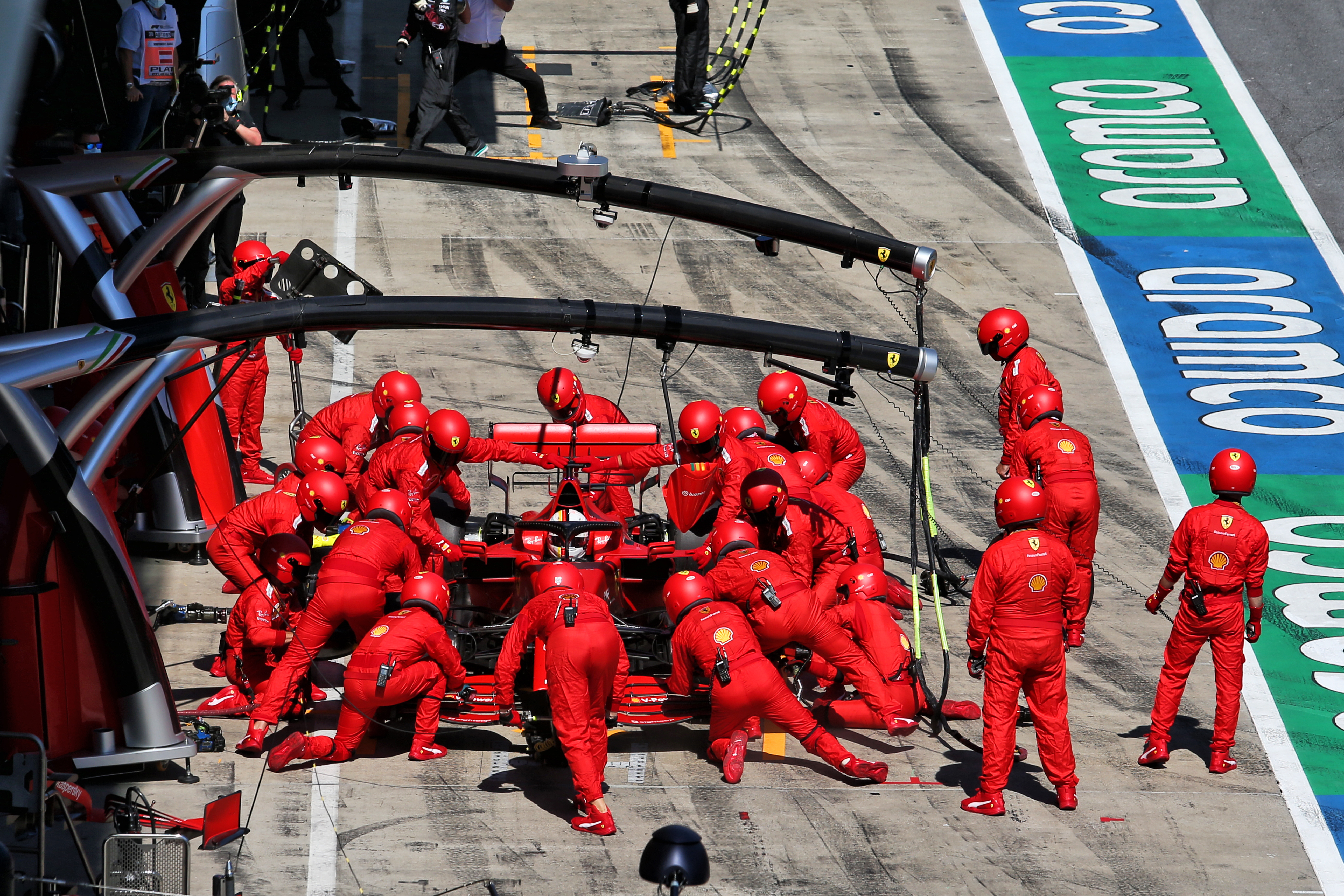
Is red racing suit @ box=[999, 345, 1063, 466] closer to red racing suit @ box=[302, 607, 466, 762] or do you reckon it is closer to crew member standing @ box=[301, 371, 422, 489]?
crew member standing @ box=[301, 371, 422, 489]

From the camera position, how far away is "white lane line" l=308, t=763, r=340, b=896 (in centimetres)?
855

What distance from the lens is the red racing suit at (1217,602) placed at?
10.1m

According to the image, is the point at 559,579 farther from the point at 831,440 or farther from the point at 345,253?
the point at 345,253

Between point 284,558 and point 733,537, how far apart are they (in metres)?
3.03

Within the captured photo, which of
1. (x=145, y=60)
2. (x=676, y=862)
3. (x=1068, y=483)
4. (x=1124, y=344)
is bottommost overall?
(x=1124, y=344)

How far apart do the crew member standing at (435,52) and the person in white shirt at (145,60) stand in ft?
28.7

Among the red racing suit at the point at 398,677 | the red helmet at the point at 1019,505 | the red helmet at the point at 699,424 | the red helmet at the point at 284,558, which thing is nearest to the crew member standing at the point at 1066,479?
the red helmet at the point at 1019,505

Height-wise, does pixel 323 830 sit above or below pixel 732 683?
below

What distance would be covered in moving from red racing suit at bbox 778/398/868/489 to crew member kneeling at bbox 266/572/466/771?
359 cm

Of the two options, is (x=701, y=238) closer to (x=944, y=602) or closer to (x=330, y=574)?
(x=944, y=602)

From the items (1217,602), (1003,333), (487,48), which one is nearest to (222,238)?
(487,48)

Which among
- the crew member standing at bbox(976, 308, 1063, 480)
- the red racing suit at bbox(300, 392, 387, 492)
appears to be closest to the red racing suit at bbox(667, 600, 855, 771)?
the red racing suit at bbox(300, 392, 387, 492)

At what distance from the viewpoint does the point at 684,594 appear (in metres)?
9.95

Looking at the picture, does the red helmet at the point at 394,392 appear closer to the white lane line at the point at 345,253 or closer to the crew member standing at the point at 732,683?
the white lane line at the point at 345,253
